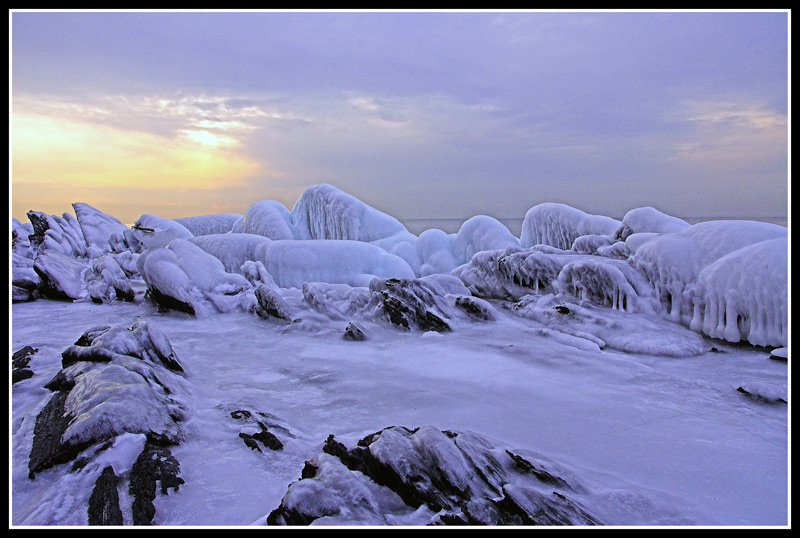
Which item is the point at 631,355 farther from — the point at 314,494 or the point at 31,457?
the point at 31,457

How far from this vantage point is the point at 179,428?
301 cm

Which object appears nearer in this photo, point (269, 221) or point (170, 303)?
point (170, 303)

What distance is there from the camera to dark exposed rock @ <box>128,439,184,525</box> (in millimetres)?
2160

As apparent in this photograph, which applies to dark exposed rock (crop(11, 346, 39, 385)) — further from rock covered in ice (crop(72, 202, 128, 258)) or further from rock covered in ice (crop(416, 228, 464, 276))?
rock covered in ice (crop(72, 202, 128, 258))

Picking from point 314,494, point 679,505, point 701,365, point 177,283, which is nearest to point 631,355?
point 701,365

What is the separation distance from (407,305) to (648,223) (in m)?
6.63

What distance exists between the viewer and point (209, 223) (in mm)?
22438

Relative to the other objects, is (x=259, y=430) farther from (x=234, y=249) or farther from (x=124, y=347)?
(x=234, y=249)

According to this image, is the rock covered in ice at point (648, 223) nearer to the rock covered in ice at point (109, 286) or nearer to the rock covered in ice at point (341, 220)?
the rock covered in ice at point (341, 220)

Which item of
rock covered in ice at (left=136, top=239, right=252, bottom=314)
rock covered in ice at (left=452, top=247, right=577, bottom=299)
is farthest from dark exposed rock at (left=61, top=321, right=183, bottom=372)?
rock covered in ice at (left=452, top=247, right=577, bottom=299)

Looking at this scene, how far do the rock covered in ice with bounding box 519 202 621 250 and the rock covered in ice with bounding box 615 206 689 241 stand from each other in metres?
1.30

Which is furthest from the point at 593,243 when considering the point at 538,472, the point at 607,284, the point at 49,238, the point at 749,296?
the point at 49,238

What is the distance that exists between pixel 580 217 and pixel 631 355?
8.09m

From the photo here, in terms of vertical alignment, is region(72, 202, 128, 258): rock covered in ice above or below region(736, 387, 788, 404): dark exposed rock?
above
